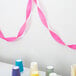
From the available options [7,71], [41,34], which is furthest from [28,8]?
[7,71]

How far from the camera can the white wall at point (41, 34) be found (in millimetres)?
1007

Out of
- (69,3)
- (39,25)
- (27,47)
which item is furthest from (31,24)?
(69,3)

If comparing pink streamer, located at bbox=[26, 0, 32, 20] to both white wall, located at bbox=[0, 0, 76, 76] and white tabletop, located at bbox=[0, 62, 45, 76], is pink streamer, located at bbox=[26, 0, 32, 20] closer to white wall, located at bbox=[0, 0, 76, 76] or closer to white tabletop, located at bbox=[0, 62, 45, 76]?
white wall, located at bbox=[0, 0, 76, 76]

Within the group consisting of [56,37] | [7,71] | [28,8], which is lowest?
[7,71]

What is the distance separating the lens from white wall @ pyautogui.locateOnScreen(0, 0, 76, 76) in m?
1.01

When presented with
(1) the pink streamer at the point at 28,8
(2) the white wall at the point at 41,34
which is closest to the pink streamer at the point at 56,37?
(2) the white wall at the point at 41,34

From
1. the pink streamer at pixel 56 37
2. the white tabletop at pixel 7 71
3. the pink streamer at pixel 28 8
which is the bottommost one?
the white tabletop at pixel 7 71

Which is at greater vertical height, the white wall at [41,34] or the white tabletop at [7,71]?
the white wall at [41,34]

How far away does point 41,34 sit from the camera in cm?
111

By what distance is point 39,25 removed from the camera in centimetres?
111

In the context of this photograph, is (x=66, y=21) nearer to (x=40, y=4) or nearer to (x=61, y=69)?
(x=40, y=4)

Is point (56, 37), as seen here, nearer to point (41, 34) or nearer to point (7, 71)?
point (41, 34)

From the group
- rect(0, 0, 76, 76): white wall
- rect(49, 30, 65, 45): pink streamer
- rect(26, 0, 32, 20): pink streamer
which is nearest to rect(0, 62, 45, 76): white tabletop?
rect(0, 0, 76, 76): white wall

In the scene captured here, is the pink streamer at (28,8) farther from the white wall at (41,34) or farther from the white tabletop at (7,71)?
the white tabletop at (7,71)
